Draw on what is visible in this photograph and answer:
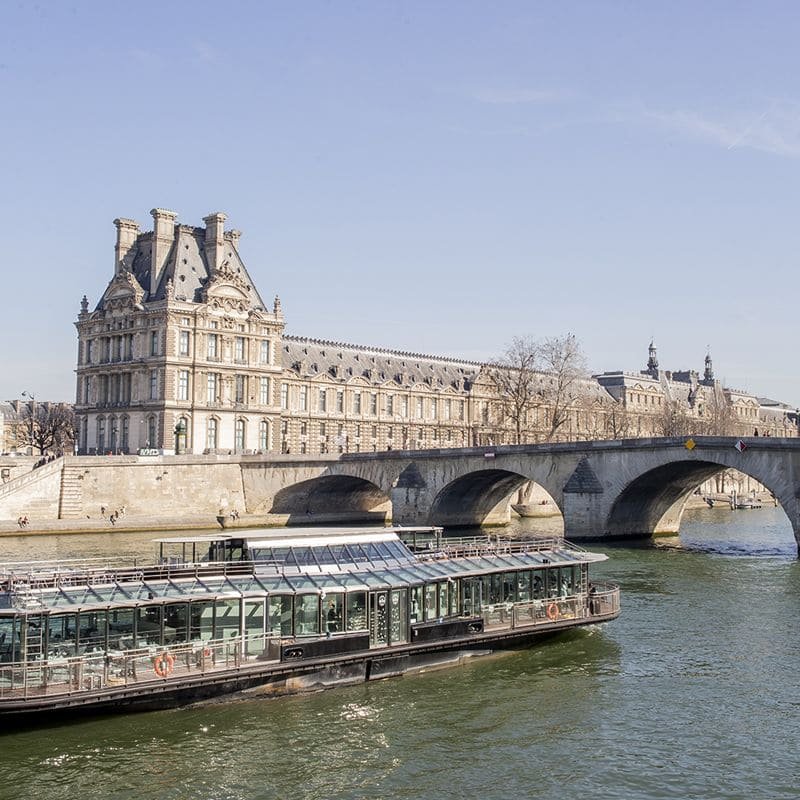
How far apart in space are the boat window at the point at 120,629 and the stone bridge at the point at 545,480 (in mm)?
42664

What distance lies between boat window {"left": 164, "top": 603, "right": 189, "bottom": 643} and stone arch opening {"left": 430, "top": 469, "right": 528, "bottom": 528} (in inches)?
2022

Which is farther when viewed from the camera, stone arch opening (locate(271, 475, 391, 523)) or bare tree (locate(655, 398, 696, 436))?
bare tree (locate(655, 398, 696, 436))

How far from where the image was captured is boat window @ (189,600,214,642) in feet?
90.5

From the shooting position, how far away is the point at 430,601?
1255 inches

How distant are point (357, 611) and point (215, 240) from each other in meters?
73.6

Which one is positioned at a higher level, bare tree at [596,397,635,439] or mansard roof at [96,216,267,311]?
mansard roof at [96,216,267,311]

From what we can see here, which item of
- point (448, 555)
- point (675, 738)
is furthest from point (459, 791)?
point (448, 555)

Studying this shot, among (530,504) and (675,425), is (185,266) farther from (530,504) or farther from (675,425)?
(675,425)

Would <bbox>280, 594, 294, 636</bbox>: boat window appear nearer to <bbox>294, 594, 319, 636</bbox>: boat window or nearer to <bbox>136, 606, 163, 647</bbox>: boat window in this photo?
<bbox>294, 594, 319, 636</bbox>: boat window

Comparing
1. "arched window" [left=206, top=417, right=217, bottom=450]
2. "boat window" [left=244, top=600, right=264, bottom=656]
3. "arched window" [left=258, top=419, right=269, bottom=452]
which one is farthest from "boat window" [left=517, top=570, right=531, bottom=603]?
"arched window" [left=258, top=419, right=269, bottom=452]

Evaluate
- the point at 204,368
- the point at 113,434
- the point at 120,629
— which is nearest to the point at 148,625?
the point at 120,629

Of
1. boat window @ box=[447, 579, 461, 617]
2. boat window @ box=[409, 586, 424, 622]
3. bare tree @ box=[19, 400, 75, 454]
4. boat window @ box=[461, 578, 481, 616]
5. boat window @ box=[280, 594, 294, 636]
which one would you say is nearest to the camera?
boat window @ box=[280, 594, 294, 636]

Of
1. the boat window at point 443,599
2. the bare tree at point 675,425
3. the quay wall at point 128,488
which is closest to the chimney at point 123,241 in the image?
the quay wall at point 128,488

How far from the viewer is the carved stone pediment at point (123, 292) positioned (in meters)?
96.2
